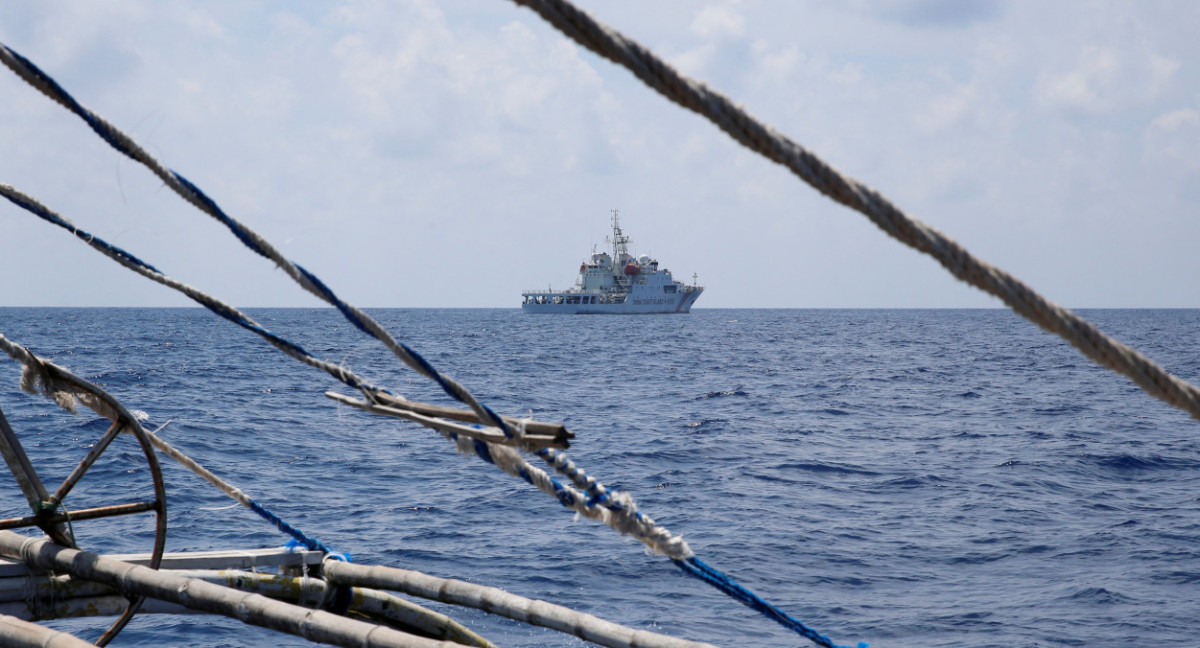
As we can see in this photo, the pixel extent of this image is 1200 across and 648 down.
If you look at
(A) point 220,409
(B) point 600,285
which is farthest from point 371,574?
(B) point 600,285

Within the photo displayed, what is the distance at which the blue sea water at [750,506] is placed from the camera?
8.68m

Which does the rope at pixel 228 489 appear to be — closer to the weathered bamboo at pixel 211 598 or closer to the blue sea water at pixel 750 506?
the weathered bamboo at pixel 211 598

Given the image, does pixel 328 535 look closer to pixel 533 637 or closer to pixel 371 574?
pixel 533 637

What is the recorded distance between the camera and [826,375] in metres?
41.7

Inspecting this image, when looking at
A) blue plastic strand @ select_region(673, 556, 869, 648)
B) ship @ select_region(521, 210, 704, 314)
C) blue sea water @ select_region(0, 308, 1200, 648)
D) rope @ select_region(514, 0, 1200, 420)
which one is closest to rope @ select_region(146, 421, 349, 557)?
blue plastic strand @ select_region(673, 556, 869, 648)

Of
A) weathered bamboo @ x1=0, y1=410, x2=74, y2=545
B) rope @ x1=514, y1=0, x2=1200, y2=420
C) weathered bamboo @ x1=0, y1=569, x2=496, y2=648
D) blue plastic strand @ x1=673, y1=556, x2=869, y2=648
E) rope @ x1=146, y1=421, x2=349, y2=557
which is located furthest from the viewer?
rope @ x1=146, y1=421, x2=349, y2=557

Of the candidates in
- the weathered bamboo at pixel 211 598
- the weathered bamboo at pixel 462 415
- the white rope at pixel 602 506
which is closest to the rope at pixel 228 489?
the weathered bamboo at pixel 211 598

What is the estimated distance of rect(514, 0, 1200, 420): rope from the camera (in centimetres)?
159

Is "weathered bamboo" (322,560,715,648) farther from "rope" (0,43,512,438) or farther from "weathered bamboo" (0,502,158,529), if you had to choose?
"rope" (0,43,512,438)

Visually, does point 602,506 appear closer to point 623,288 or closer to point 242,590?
point 242,590

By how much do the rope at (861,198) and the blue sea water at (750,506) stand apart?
6.70 metres

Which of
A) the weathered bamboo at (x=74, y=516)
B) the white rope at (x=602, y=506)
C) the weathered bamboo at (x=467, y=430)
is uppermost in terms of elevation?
the weathered bamboo at (x=467, y=430)

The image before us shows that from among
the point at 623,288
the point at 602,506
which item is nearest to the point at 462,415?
the point at 602,506

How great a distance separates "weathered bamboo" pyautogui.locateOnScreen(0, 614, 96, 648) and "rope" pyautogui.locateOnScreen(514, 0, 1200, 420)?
2434 millimetres
